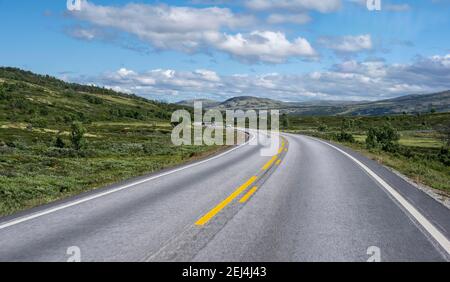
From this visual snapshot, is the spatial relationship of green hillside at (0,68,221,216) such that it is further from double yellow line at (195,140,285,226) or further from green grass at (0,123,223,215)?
double yellow line at (195,140,285,226)

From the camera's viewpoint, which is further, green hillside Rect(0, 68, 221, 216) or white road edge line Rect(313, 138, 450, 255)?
green hillside Rect(0, 68, 221, 216)

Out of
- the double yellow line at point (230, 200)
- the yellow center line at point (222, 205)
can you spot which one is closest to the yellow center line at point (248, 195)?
the double yellow line at point (230, 200)

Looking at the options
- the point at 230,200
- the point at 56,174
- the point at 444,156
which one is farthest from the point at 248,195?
the point at 444,156

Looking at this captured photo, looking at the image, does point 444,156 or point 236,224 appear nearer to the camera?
point 236,224

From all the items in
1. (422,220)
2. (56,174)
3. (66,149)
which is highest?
(422,220)

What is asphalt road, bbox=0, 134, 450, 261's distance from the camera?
5.87m

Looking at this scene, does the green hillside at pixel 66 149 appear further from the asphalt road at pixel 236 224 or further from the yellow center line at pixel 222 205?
the yellow center line at pixel 222 205

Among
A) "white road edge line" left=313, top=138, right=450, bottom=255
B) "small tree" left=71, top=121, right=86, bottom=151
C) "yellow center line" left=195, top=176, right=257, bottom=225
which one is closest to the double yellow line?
"yellow center line" left=195, top=176, right=257, bottom=225

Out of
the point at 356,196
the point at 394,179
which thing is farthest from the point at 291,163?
the point at 356,196

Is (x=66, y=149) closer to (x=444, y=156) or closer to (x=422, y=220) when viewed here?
(x=422, y=220)

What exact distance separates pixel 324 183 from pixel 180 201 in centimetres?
496

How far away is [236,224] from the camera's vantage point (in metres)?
7.49
